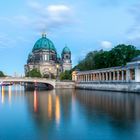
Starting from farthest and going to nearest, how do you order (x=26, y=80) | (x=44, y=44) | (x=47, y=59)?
(x=47, y=59) < (x=44, y=44) < (x=26, y=80)

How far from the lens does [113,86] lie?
71.2 meters

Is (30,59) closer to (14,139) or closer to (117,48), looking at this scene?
(117,48)

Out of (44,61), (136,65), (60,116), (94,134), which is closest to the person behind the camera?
(94,134)

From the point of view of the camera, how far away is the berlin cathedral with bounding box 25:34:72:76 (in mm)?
163375

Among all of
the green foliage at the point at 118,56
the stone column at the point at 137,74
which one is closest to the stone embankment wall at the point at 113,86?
the stone column at the point at 137,74

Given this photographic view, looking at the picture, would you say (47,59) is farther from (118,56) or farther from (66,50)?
(118,56)

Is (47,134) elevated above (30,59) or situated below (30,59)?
below

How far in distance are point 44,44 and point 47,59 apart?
24.8 feet

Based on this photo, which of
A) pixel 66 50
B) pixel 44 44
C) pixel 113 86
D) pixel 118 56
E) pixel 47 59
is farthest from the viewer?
pixel 66 50

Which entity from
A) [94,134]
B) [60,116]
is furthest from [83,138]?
[60,116]

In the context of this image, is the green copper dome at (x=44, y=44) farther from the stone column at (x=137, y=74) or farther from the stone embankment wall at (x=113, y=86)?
the stone column at (x=137, y=74)

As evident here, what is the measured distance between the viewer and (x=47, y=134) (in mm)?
19688

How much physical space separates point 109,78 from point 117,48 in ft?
24.4

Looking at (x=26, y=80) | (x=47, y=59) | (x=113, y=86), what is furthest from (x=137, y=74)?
(x=47, y=59)
